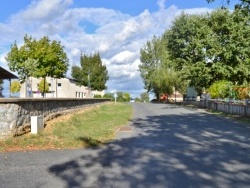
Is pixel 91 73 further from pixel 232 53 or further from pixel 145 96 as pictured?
pixel 232 53

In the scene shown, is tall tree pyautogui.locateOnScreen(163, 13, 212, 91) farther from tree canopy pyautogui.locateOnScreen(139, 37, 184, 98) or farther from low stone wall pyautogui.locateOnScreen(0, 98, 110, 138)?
tree canopy pyautogui.locateOnScreen(139, 37, 184, 98)

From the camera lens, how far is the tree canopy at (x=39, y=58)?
50719 mm

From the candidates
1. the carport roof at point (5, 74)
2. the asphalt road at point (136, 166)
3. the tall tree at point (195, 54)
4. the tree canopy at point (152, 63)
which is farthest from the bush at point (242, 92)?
the tree canopy at point (152, 63)

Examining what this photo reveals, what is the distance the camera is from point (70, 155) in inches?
393

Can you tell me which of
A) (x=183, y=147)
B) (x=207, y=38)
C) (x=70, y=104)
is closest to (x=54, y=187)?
(x=183, y=147)

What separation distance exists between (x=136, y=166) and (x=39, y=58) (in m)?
44.2

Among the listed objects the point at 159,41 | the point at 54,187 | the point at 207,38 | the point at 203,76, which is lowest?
the point at 54,187

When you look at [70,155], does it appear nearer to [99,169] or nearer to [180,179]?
[99,169]

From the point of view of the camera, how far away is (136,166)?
8.54 m

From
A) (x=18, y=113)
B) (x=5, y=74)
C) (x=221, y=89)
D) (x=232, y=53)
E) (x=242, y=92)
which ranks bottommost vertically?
(x=18, y=113)

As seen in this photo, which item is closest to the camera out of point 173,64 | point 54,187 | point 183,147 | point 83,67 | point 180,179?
point 54,187

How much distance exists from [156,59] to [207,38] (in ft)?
155

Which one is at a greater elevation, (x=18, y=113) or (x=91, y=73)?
(x=91, y=73)

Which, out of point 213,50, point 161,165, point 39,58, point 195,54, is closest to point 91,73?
point 39,58
